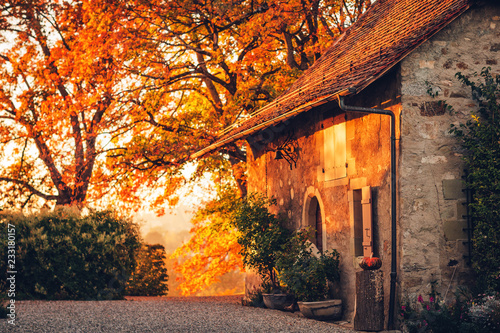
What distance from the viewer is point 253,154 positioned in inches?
541

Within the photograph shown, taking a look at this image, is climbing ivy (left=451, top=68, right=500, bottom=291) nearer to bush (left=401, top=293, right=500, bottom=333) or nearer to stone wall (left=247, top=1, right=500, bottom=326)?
stone wall (left=247, top=1, right=500, bottom=326)

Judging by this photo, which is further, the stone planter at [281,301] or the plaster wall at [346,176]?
the stone planter at [281,301]

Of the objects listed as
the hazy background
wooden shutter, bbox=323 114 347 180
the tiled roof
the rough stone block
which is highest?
the tiled roof

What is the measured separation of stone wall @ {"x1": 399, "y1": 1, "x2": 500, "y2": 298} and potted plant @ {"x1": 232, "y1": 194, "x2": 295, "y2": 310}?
3.21m

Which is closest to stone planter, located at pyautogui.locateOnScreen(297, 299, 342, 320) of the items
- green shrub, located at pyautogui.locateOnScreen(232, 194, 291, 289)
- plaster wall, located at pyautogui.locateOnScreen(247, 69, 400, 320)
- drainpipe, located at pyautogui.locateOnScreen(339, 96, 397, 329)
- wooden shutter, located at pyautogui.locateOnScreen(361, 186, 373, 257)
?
plaster wall, located at pyautogui.locateOnScreen(247, 69, 400, 320)

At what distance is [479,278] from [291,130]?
16.7 feet

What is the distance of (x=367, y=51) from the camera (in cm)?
966

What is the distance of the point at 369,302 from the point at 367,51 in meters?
4.11

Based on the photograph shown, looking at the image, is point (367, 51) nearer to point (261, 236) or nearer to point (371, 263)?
point (371, 263)

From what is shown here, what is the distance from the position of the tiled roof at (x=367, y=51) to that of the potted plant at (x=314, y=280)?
2.43 m

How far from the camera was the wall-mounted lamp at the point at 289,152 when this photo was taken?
38.1ft

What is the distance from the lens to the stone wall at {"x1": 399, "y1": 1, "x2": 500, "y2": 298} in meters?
7.96

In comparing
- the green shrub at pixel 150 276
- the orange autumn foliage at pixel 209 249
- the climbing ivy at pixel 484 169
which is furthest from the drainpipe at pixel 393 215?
the orange autumn foliage at pixel 209 249

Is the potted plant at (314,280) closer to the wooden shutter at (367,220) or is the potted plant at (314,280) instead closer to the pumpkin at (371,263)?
the wooden shutter at (367,220)
